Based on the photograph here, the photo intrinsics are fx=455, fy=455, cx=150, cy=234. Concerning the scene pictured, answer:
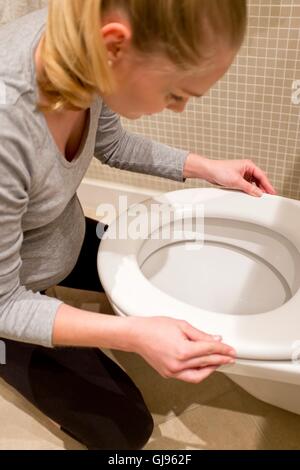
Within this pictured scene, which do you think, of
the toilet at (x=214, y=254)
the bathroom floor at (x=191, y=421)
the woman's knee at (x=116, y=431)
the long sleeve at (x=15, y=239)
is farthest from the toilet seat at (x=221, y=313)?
the bathroom floor at (x=191, y=421)

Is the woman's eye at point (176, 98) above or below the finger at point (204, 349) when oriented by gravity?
above

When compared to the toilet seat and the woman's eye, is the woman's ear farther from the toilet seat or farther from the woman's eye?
the toilet seat

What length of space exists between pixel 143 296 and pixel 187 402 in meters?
0.43

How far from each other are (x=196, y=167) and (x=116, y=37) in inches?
16.2

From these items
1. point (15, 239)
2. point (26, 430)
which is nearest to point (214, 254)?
point (15, 239)

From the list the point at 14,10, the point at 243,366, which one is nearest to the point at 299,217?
the point at 243,366

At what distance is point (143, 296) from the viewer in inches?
A: 25.4

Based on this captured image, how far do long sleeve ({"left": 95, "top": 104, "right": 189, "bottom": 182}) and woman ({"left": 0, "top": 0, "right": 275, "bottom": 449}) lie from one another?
0.07ft

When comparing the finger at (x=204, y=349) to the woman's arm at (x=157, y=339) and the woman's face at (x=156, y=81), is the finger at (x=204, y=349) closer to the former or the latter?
the woman's arm at (x=157, y=339)

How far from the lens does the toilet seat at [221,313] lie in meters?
0.58

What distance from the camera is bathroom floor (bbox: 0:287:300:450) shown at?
0.90 meters

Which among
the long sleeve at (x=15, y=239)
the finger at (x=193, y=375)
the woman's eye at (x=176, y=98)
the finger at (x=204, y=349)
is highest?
the woman's eye at (x=176, y=98)

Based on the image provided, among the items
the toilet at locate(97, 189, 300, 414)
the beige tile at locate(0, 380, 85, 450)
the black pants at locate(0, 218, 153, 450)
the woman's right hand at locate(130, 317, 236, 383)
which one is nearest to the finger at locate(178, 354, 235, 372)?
the woman's right hand at locate(130, 317, 236, 383)

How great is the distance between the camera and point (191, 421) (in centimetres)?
93
